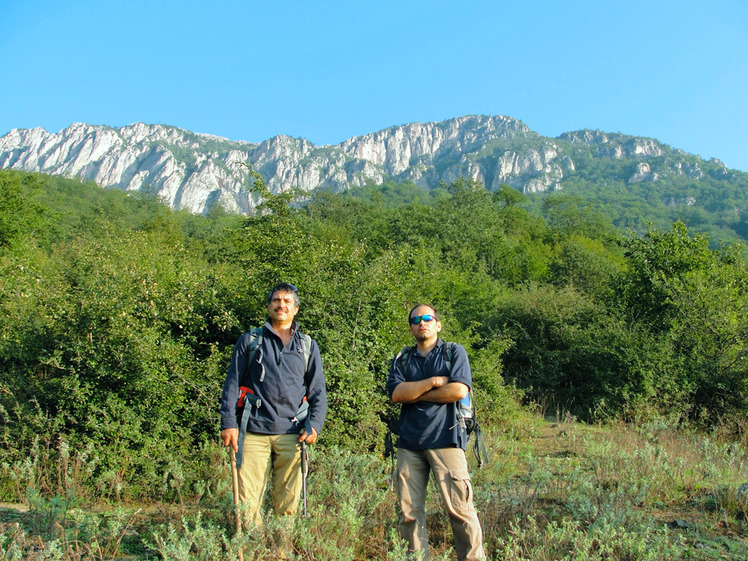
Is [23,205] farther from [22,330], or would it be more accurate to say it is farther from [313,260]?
[313,260]

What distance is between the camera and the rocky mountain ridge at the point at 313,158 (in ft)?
454

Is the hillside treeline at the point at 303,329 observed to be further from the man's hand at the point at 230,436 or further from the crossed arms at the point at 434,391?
the crossed arms at the point at 434,391

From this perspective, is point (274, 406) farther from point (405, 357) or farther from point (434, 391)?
point (434, 391)

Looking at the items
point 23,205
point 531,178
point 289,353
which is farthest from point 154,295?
point 531,178

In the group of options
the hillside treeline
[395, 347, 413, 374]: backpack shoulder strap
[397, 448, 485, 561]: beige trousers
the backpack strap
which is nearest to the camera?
[397, 448, 485, 561]: beige trousers

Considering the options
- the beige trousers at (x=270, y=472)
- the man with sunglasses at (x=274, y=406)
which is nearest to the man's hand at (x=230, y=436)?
the man with sunglasses at (x=274, y=406)

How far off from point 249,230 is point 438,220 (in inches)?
1021

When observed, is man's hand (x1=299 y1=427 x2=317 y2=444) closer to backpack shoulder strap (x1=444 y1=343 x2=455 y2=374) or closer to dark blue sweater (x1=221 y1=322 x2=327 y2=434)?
dark blue sweater (x1=221 y1=322 x2=327 y2=434)

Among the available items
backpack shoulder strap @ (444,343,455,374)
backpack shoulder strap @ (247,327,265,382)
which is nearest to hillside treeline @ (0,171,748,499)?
backpack shoulder strap @ (247,327,265,382)

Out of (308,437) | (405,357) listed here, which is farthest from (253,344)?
(405,357)

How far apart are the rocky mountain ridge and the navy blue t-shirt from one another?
127 meters

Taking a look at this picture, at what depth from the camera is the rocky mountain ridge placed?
138 m

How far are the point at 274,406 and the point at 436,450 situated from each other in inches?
44.1

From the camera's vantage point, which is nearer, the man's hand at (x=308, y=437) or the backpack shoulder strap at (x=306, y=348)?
the man's hand at (x=308, y=437)
